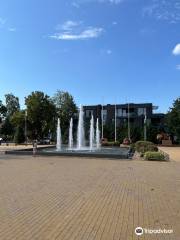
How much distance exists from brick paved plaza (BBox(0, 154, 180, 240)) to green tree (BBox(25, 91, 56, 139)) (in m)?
67.9

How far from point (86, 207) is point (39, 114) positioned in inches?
2958

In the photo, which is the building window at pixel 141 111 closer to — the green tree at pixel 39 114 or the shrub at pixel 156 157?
the green tree at pixel 39 114

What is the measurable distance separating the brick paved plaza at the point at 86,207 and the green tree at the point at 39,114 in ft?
223

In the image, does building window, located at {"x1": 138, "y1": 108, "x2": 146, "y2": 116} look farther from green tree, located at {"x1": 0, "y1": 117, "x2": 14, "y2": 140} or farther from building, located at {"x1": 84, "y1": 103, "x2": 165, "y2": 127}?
green tree, located at {"x1": 0, "y1": 117, "x2": 14, "y2": 140}

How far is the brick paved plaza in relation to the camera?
26.8 feet

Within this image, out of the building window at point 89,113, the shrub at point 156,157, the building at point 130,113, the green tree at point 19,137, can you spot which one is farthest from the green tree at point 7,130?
the shrub at point 156,157

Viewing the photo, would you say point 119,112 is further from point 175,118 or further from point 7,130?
point 175,118

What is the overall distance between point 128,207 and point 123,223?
1.93 m

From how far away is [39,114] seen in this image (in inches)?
3356

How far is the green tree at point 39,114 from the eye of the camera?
84.6 m

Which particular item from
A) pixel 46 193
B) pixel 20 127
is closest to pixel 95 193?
pixel 46 193

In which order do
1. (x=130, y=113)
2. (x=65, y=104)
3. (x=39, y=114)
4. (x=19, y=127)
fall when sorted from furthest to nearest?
(x=130, y=113), (x=65, y=104), (x=39, y=114), (x=19, y=127)

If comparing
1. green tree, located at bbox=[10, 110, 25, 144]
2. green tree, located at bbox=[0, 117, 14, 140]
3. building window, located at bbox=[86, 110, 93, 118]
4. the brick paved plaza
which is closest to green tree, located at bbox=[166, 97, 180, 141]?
green tree, located at bbox=[10, 110, 25, 144]

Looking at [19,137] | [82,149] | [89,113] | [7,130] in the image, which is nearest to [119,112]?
[89,113]
